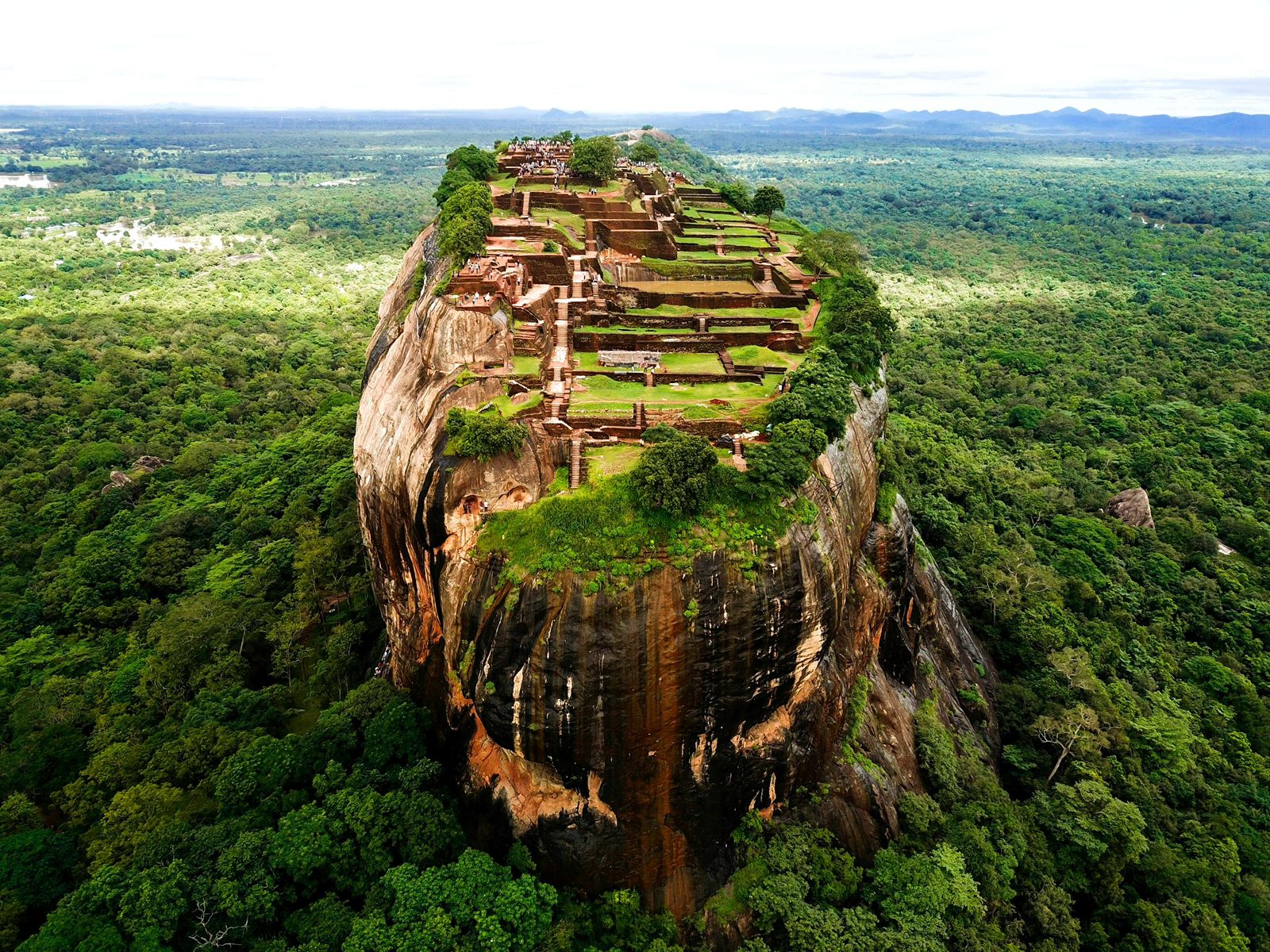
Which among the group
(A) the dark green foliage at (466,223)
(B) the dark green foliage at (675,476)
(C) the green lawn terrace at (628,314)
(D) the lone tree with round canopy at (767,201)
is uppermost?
(D) the lone tree with round canopy at (767,201)

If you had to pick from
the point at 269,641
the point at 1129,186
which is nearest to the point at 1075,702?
the point at 269,641

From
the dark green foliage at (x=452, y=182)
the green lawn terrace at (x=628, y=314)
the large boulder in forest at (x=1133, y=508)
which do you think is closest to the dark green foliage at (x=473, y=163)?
the dark green foliage at (x=452, y=182)

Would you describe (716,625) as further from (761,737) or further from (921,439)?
(921,439)

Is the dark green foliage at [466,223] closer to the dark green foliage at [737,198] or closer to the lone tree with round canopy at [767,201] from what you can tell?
the lone tree with round canopy at [767,201]

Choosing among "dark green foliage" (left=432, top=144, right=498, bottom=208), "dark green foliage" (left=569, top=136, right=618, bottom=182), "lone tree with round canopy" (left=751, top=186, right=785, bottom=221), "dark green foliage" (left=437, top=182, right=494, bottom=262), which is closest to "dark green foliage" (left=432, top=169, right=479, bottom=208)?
"dark green foliage" (left=432, top=144, right=498, bottom=208)

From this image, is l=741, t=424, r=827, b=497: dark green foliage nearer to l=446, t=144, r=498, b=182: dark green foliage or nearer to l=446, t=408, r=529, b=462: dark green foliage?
l=446, t=408, r=529, b=462: dark green foliage

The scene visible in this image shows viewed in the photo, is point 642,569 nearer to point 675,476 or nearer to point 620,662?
point 620,662
